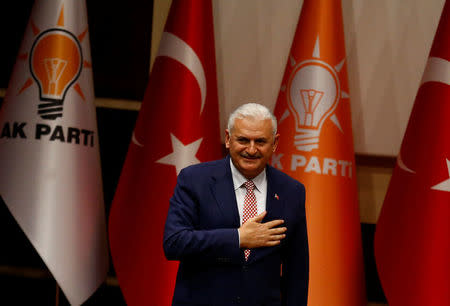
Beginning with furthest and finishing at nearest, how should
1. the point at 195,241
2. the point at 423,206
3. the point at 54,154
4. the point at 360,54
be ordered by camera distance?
the point at 360,54 < the point at 54,154 < the point at 423,206 < the point at 195,241

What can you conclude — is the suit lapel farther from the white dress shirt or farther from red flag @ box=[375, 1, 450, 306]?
red flag @ box=[375, 1, 450, 306]

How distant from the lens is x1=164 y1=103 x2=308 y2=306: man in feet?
3.95

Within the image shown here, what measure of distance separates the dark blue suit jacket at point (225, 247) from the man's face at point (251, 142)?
7 cm

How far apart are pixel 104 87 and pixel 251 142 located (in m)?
1.98

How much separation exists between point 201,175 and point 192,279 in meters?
0.29

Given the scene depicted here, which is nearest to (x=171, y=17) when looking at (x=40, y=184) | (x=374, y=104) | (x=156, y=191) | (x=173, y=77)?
(x=173, y=77)

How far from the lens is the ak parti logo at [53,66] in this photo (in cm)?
230

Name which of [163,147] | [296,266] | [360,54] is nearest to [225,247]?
[296,266]

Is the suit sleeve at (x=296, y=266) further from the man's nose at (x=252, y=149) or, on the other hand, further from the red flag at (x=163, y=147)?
the red flag at (x=163, y=147)

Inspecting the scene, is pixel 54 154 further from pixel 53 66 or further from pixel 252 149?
pixel 252 149

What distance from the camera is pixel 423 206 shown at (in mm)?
2180

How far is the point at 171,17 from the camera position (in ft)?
8.20

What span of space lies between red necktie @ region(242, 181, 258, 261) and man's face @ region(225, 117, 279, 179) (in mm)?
47

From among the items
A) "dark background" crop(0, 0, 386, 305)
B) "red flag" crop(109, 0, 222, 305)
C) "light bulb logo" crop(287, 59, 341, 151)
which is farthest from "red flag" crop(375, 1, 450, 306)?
"dark background" crop(0, 0, 386, 305)
